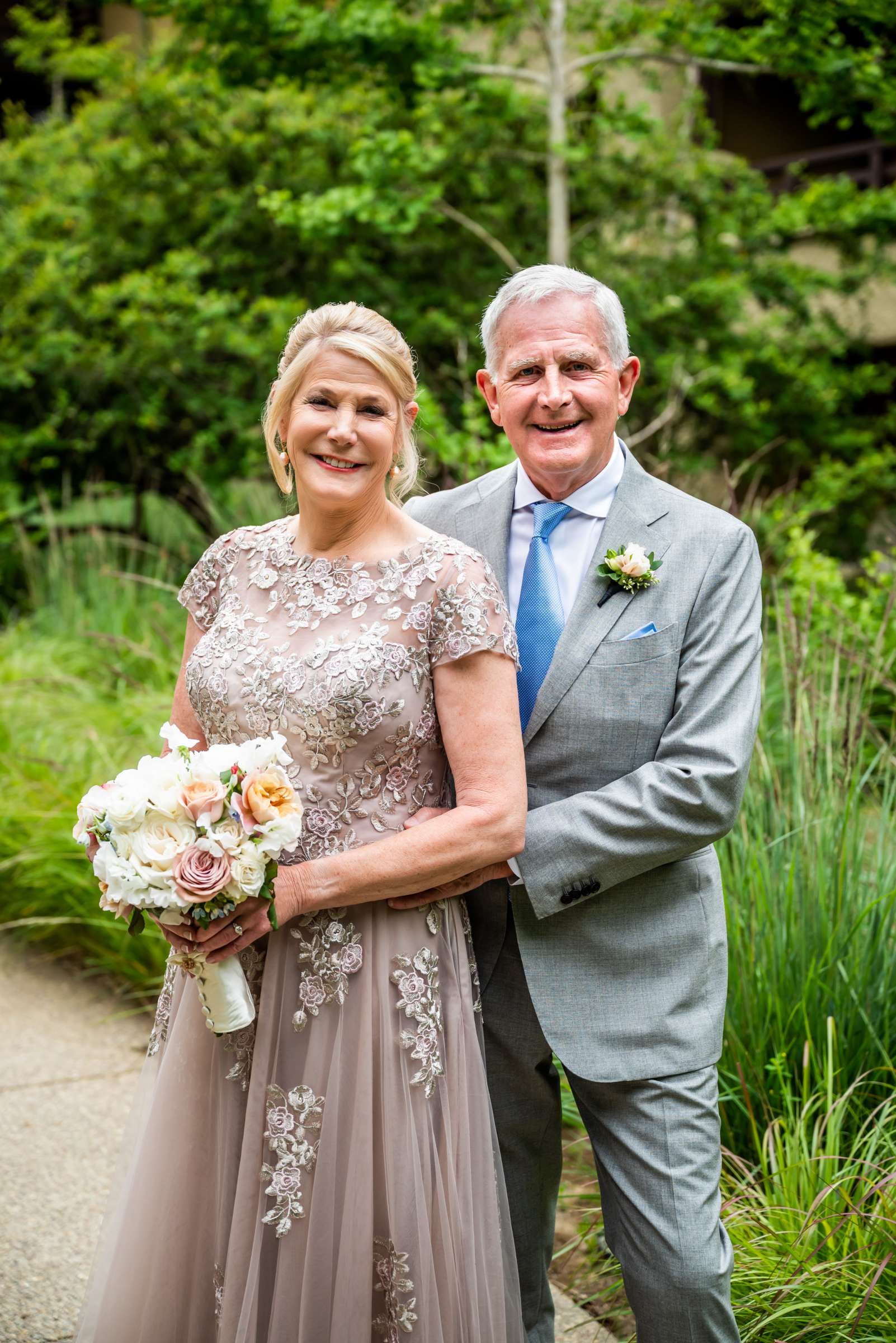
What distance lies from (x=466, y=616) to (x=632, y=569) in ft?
1.31

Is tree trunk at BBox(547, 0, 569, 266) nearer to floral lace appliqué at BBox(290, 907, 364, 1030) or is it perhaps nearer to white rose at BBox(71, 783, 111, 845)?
floral lace appliqué at BBox(290, 907, 364, 1030)

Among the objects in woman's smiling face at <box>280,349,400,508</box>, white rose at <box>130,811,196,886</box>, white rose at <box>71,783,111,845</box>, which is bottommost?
white rose at <box>130,811,196,886</box>

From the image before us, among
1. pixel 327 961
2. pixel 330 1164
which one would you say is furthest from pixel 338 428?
pixel 330 1164

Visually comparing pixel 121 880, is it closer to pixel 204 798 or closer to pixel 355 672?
pixel 204 798

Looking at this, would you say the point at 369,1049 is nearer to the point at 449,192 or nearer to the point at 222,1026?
the point at 222,1026

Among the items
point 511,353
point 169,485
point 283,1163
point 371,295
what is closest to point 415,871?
point 283,1163

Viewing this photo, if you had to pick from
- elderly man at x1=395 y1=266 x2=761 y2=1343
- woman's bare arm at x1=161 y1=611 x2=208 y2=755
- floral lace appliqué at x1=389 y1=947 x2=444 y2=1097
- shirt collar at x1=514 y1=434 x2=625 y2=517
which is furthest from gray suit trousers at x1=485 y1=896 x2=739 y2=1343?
shirt collar at x1=514 y1=434 x2=625 y2=517

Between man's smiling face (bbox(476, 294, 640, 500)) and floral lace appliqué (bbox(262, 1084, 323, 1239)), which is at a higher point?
man's smiling face (bbox(476, 294, 640, 500))

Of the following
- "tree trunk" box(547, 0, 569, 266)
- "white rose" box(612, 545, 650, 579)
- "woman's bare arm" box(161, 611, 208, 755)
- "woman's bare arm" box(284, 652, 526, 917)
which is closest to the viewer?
"woman's bare arm" box(284, 652, 526, 917)

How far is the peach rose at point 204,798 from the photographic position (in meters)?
2.18

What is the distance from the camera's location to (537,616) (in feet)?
8.81

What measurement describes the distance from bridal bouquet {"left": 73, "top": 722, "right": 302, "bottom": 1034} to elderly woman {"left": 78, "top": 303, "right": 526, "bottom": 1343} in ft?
0.44

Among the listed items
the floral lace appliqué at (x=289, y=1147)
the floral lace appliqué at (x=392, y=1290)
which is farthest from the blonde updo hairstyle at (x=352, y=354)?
the floral lace appliqué at (x=392, y=1290)

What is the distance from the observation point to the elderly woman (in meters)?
2.38
